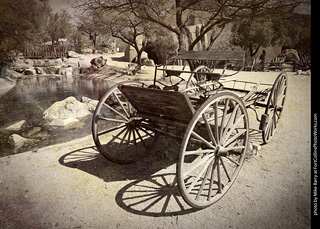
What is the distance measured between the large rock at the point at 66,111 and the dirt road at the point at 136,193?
354 cm

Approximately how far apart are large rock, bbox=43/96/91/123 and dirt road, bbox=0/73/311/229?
3540 millimetres

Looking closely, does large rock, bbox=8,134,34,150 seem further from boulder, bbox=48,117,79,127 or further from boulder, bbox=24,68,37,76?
boulder, bbox=24,68,37,76

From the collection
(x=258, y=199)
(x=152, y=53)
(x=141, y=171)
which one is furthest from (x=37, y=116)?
(x=152, y=53)

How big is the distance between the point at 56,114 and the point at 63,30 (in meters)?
3.65

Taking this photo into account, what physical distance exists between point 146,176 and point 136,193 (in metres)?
0.40

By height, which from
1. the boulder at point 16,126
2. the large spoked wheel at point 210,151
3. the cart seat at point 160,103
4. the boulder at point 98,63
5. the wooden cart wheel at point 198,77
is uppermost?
the boulder at point 98,63

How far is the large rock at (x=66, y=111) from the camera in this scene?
7.15 meters

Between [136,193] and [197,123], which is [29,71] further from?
[197,123]

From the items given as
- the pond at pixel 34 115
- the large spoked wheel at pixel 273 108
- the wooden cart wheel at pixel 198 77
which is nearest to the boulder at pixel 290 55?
the wooden cart wheel at pixel 198 77

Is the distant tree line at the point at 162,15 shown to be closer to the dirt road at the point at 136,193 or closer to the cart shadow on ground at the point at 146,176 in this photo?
the dirt road at the point at 136,193

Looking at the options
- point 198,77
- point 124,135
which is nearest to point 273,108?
point 198,77

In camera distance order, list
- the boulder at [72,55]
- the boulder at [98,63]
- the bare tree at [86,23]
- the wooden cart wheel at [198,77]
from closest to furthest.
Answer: the wooden cart wheel at [198,77], the bare tree at [86,23], the boulder at [98,63], the boulder at [72,55]

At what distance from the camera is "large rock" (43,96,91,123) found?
7.15 metres

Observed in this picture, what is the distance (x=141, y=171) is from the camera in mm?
3211
